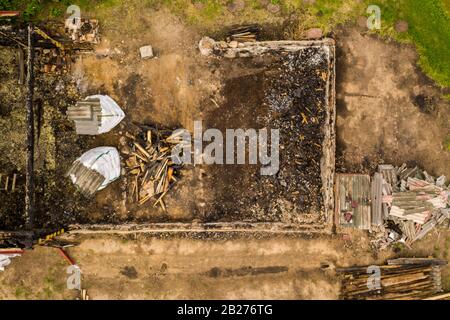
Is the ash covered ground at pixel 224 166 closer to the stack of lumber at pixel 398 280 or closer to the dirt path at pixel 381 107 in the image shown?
the dirt path at pixel 381 107

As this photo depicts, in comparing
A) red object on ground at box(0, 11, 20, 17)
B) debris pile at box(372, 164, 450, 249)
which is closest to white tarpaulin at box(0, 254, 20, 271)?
red object on ground at box(0, 11, 20, 17)

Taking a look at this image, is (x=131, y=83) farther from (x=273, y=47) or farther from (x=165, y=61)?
(x=273, y=47)

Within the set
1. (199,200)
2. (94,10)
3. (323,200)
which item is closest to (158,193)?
(199,200)

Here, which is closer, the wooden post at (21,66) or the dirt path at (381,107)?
the wooden post at (21,66)

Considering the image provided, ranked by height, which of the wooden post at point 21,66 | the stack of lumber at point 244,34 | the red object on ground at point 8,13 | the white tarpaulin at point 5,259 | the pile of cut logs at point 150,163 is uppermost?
the red object on ground at point 8,13

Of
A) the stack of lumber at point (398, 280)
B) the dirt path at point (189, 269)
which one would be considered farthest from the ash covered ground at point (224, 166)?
the stack of lumber at point (398, 280)

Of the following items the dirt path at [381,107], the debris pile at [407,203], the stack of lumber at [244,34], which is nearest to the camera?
the debris pile at [407,203]

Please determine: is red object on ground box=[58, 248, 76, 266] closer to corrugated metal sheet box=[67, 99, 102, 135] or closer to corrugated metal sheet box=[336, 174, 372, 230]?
corrugated metal sheet box=[67, 99, 102, 135]
